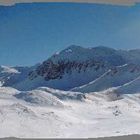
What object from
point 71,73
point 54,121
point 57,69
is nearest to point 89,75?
point 71,73

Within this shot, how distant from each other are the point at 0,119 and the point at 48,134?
Result: 329 mm

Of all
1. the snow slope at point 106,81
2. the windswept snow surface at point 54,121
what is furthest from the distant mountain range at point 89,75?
the windswept snow surface at point 54,121

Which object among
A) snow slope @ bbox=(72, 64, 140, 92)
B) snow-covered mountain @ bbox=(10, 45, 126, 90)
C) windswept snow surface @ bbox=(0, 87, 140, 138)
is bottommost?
windswept snow surface @ bbox=(0, 87, 140, 138)

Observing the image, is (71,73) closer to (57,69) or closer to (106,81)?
(57,69)

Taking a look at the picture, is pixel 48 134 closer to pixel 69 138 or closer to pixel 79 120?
pixel 69 138

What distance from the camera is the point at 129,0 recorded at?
205 cm

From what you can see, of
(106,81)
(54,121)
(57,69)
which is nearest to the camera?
(54,121)

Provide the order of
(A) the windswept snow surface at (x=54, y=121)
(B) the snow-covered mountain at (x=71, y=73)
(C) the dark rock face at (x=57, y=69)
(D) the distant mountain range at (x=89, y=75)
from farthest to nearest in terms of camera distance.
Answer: (C) the dark rock face at (x=57, y=69), (B) the snow-covered mountain at (x=71, y=73), (D) the distant mountain range at (x=89, y=75), (A) the windswept snow surface at (x=54, y=121)

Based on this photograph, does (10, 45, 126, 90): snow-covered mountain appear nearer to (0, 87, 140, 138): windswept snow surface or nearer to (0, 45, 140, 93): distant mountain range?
(0, 45, 140, 93): distant mountain range

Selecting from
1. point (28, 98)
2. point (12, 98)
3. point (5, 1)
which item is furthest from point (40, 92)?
point (5, 1)

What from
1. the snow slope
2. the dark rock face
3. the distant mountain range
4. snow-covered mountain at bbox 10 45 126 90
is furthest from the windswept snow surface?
the dark rock face

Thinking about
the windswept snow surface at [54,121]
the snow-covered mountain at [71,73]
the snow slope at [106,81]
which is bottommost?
the windswept snow surface at [54,121]

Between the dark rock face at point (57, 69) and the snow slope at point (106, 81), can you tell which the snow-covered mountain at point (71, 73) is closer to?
the dark rock face at point (57, 69)

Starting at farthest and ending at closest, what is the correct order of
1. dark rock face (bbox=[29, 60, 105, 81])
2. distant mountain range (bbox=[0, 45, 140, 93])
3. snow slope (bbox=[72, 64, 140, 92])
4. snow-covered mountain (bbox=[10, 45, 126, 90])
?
dark rock face (bbox=[29, 60, 105, 81]) → snow-covered mountain (bbox=[10, 45, 126, 90]) → snow slope (bbox=[72, 64, 140, 92]) → distant mountain range (bbox=[0, 45, 140, 93])
